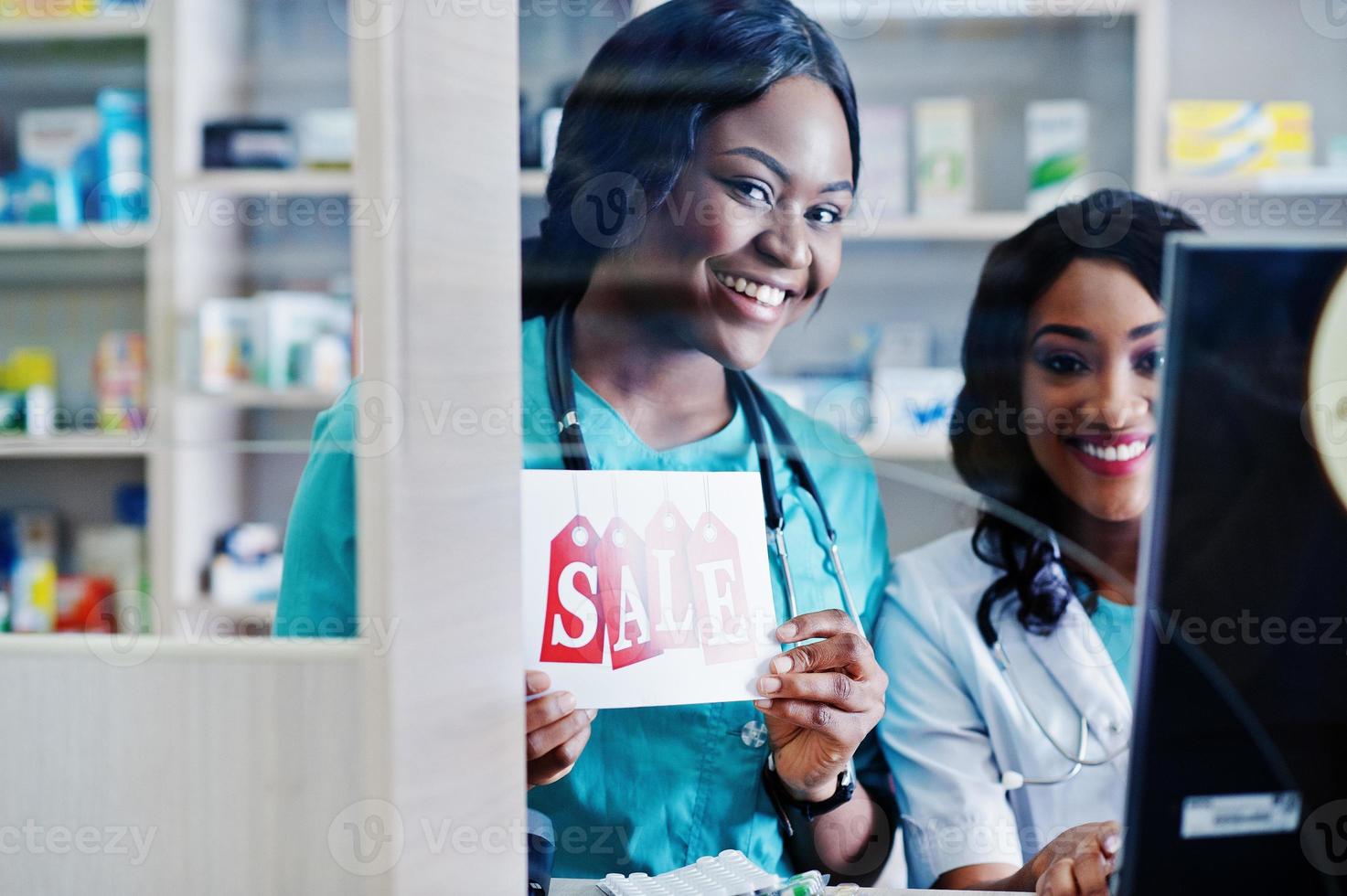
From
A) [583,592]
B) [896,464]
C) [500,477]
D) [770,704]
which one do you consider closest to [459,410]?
[500,477]

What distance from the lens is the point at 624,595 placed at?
80 centimetres

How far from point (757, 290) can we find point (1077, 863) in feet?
1.69

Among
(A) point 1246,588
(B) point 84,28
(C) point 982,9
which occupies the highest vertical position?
(B) point 84,28

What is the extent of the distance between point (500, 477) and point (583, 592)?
24cm

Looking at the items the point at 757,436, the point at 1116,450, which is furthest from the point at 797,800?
the point at 1116,450

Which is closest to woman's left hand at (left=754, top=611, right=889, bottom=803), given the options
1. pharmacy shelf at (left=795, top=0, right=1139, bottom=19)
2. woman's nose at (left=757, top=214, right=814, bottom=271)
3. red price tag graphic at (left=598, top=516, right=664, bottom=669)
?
red price tag graphic at (left=598, top=516, right=664, bottom=669)

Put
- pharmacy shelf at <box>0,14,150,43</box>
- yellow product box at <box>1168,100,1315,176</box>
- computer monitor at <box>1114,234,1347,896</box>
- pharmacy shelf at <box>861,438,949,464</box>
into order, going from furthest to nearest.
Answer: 1. pharmacy shelf at <box>0,14,150,43</box>
2. yellow product box at <box>1168,100,1315,176</box>
3. pharmacy shelf at <box>861,438,949,464</box>
4. computer monitor at <box>1114,234,1347,896</box>

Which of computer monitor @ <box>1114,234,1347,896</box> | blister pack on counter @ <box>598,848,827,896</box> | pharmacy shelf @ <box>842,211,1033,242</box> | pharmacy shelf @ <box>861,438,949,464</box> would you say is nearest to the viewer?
computer monitor @ <box>1114,234,1347,896</box>

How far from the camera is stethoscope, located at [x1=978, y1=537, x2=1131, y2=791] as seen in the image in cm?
87

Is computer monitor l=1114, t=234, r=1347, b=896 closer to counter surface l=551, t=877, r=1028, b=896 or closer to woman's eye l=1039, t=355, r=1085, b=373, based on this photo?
counter surface l=551, t=877, r=1028, b=896

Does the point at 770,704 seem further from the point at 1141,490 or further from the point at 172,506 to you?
the point at 172,506

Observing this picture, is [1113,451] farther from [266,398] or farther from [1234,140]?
[266,398]

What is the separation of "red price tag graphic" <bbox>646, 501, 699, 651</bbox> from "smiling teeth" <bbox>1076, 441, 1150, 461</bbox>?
1.21 feet

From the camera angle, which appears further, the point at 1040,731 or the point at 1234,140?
the point at 1234,140
